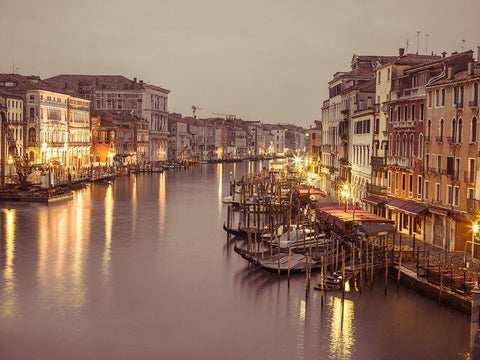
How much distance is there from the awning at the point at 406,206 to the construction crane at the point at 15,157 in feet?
81.6

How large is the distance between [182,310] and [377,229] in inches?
237

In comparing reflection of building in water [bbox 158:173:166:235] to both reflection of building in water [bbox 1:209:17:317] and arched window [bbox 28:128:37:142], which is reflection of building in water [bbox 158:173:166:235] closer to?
reflection of building in water [bbox 1:209:17:317]

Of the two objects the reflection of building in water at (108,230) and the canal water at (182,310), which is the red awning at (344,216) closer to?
the canal water at (182,310)

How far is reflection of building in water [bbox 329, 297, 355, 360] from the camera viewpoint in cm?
1419

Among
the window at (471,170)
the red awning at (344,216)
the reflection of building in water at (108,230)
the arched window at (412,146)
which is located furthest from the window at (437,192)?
the reflection of building in water at (108,230)

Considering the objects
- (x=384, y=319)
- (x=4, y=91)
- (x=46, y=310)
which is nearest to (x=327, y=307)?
(x=384, y=319)

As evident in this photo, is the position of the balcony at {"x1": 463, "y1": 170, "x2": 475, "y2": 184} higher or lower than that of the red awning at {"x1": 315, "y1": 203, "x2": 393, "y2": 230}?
higher

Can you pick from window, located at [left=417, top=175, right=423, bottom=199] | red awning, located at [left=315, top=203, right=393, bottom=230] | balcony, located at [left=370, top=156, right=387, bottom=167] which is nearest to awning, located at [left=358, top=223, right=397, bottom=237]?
red awning, located at [left=315, top=203, right=393, bottom=230]

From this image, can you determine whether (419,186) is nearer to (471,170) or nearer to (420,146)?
(420,146)

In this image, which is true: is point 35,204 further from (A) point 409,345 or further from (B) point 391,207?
(A) point 409,345

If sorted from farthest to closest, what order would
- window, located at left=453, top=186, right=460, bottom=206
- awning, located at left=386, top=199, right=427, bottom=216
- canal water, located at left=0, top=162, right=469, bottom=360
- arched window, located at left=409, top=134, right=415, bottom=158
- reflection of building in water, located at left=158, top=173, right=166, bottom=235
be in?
reflection of building in water, located at left=158, top=173, right=166, bottom=235 → arched window, located at left=409, top=134, right=415, bottom=158 → awning, located at left=386, top=199, right=427, bottom=216 → window, located at left=453, top=186, right=460, bottom=206 → canal water, located at left=0, top=162, right=469, bottom=360

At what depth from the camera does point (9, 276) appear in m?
20.0

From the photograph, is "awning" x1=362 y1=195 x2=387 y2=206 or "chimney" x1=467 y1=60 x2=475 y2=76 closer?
"chimney" x1=467 y1=60 x2=475 y2=76

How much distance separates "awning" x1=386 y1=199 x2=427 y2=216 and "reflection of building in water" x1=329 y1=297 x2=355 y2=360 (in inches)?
208
